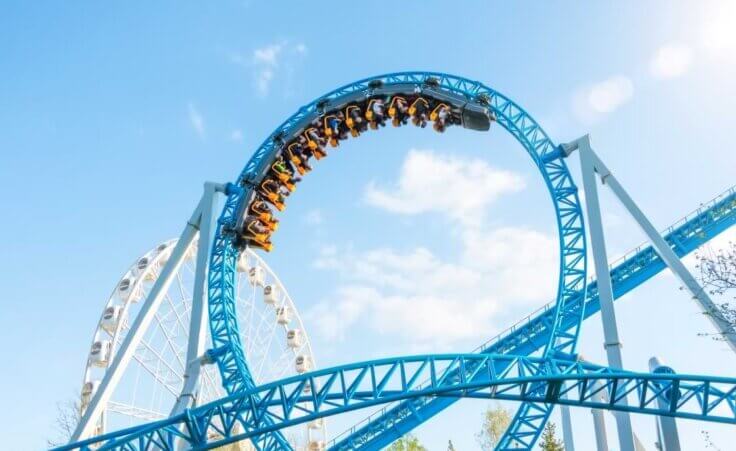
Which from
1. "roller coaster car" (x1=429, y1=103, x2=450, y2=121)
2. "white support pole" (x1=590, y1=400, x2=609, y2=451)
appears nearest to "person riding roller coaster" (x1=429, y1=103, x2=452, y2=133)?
"roller coaster car" (x1=429, y1=103, x2=450, y2=121)

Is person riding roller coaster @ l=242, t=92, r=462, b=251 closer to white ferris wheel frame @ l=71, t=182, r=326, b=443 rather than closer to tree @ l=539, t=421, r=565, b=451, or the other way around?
white ferris wheel frame @ l=71, t=182, r=326, b=443

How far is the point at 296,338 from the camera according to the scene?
24.6 m

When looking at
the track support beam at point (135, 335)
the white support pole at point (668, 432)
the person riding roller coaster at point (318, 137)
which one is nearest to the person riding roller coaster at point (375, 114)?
the person riding roller coaster at point (318, 137)

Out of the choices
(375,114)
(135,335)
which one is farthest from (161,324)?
(375,114)

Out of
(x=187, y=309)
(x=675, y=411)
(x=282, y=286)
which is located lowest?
(x=675, y=411)

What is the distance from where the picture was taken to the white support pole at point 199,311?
A: 13.9 metres

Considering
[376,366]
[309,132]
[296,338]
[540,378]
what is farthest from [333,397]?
[296,338]

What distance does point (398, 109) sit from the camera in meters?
17.5

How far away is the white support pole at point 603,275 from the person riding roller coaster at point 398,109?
4.50 m

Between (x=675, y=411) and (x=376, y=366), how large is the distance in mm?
5030

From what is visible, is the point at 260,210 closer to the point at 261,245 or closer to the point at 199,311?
the point at 261,245

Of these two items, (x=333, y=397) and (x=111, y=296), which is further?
(x=111, y=296)

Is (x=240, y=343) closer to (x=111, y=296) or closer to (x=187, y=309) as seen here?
(x=187, y=309)

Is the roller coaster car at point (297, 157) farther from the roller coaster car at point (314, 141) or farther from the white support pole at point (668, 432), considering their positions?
the white support pole at point (668, 432)
